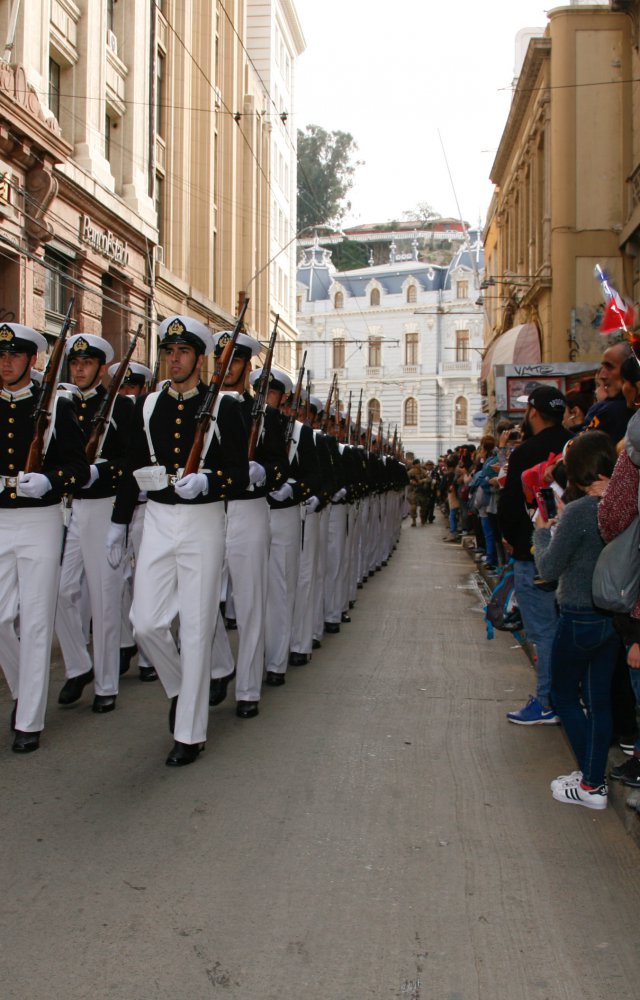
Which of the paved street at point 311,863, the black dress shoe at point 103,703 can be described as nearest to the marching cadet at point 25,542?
the paved street at point 311,863

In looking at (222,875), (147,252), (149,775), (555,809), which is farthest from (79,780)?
(147,252)

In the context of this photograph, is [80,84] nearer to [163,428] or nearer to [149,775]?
[163,428]

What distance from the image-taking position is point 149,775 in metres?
5.23

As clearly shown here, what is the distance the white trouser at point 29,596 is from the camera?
5.67 m

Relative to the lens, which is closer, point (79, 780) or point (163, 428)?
point (79, 780)

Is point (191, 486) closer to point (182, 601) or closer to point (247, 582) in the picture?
point (182, 601)

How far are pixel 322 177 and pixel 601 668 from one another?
68786mm

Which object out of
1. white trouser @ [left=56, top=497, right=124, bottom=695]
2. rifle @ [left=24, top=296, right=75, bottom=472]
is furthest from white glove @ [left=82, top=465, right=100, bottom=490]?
rifle @ [left=24, top=296, right=75, bottom=472]

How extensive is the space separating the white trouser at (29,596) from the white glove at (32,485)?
154 millimetres

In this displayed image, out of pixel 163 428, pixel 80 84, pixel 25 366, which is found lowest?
pixel 163 428

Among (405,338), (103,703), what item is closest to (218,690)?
(103,703)

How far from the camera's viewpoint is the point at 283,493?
25.2 ft

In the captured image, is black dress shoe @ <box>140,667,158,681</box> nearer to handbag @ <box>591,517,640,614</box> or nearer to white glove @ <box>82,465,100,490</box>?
white glove @ <box>82,465,100,490</box>

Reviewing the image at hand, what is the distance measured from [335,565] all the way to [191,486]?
531 cm
